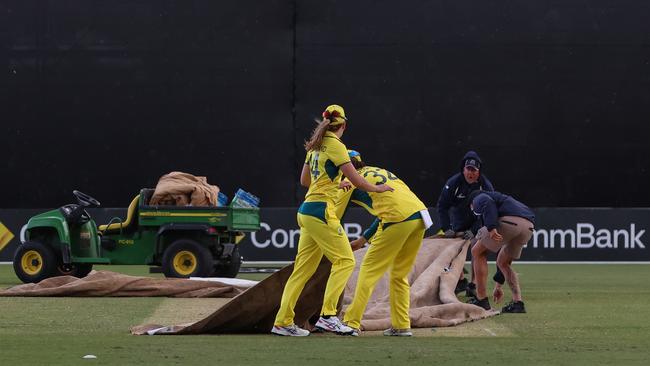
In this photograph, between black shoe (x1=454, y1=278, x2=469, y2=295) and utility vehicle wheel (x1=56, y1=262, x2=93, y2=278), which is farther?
utility vehicle wheel (x1=56, y1=262, x2=93, y2=278)

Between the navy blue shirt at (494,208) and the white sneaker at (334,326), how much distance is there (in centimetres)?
282

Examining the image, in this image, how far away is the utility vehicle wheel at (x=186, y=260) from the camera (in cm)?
1827

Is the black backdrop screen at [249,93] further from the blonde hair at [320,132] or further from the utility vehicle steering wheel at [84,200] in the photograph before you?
the blonde hair at [320,132]

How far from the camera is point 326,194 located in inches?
438

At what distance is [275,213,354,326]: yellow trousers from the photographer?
11.1 metres

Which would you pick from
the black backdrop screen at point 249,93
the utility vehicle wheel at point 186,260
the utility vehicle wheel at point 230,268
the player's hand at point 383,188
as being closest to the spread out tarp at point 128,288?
the utility vehicle wheel at point 186,260

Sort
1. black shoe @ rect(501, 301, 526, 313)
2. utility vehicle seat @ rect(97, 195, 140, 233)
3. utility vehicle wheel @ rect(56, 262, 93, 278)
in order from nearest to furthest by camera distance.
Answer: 1. black shoe @ rect(501, 301, 526, 313)
2. utility vehicle wheel @ rect(56, 262, 93, 278)
3. utility vehicle seat @ rect(97, 195, 140, 233)

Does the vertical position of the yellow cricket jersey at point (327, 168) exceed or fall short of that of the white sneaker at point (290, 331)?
it exceeds it

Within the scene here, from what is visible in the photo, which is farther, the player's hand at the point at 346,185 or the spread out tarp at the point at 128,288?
the spread out tarp at the point at 128,288

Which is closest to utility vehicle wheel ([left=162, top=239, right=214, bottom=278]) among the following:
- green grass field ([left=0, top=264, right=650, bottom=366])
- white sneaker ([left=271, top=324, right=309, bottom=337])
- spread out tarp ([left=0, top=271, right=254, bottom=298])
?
spread out tarp ([left=0, top=271, right=254, bottom=298])

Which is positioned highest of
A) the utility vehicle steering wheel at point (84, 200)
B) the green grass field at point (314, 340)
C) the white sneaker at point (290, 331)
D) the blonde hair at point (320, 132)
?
the blonde hair at point (320, 132)

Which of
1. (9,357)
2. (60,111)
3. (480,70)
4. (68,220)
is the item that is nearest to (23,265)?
(68,220)

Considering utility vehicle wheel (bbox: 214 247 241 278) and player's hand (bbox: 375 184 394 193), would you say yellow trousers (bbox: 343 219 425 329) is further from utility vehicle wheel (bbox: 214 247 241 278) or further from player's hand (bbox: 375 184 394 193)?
utility vehicle wheel (bbox: 214 247 241 278)

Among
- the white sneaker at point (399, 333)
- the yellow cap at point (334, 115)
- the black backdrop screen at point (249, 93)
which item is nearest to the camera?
the yellow cap at point (334, 115)
